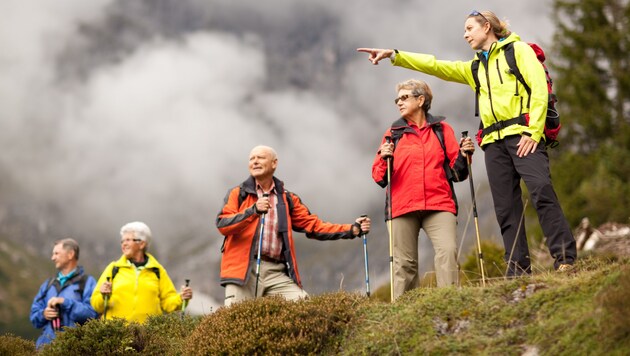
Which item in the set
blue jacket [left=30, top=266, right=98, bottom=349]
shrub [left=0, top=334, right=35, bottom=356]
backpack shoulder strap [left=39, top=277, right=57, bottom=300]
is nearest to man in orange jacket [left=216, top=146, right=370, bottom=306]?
blue jacket [left=30, top=266, right=98, bottom=349]

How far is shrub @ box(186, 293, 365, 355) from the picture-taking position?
673cm

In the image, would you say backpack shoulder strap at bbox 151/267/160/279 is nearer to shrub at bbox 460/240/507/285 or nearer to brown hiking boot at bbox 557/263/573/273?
shrub at bbox 460/240/507/285

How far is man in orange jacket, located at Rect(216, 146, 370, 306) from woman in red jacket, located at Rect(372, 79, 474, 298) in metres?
0.82

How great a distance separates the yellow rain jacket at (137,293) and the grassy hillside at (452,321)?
2562mm

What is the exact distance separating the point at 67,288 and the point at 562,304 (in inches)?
326

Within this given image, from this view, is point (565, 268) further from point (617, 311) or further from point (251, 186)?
point (251, 186)

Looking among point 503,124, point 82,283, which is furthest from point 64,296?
point 503,124

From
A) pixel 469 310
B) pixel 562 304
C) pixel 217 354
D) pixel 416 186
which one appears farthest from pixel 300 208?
pixel 562 304

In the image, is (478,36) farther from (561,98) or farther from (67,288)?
(561,98)

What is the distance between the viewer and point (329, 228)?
9.30 meters

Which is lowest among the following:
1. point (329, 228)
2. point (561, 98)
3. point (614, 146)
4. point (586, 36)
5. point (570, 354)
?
point (570, 354)

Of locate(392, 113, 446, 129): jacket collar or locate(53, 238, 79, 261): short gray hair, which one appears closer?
locate(392, 113, 446, 129): jacket collar

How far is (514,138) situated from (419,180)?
126 centimetres

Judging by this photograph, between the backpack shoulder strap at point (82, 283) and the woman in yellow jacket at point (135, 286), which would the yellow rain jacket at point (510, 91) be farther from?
the backpack shoulder strap at point (82, 283)
